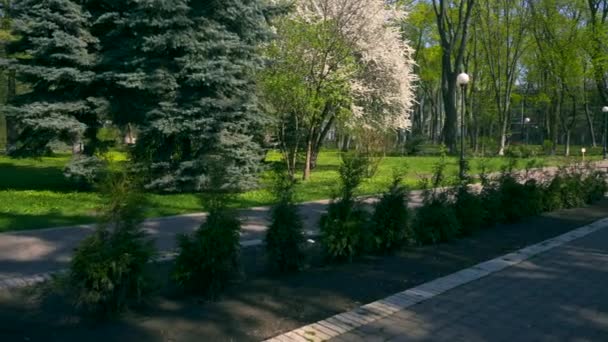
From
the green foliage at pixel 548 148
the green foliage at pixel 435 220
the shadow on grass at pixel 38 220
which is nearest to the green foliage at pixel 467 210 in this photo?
the green foliage at pixel 435 220

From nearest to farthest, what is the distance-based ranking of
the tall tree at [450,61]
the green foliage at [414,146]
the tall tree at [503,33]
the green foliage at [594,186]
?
the green foliage at [594,186], the tall tree at [450,61], the green foliage at [414,146], the tall tree at [503,33]

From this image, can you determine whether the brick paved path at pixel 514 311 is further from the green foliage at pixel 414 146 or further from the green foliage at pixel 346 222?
the green foliage at pixel 414 146

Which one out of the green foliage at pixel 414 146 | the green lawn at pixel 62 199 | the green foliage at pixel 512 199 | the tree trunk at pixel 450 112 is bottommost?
the green lawn at pixel 62 199

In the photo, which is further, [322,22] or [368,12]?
[368,12]

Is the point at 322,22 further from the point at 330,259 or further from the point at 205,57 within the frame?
the point at 330,259

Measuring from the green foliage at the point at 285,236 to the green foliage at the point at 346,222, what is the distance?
56 cm

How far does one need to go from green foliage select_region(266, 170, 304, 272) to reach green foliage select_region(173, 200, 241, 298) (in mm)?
806

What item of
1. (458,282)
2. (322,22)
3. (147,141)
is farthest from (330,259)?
(322,22)

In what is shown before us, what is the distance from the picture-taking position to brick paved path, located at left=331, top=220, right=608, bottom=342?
426 centimetres

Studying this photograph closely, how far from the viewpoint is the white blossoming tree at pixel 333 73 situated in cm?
1656

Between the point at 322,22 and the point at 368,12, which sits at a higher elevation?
the point at 368,12

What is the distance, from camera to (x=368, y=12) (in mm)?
20891

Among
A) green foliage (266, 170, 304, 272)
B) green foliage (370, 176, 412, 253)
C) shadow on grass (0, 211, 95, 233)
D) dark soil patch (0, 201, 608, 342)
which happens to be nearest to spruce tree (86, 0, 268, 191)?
shadow on grass (0, 211, 95, 233)

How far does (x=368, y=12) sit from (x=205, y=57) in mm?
9944
